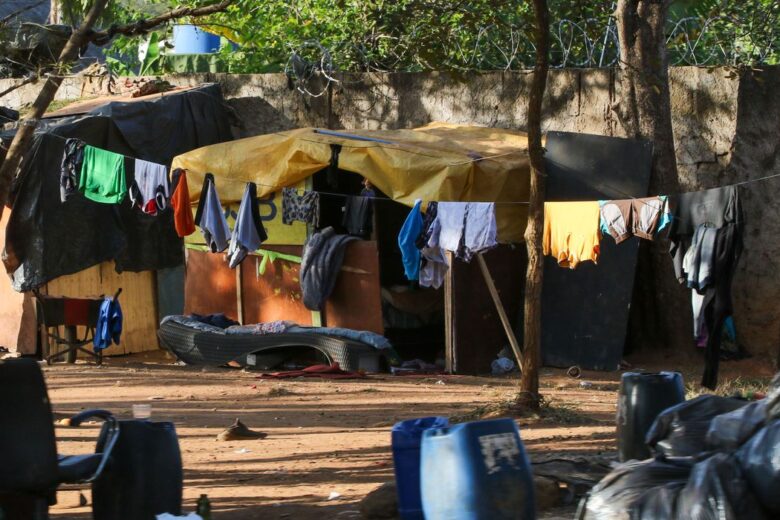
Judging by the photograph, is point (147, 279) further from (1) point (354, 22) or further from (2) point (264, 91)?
(1) point (354, 22)

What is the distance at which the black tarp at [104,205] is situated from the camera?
15898mm

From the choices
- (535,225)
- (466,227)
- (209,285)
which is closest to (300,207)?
(209,285)

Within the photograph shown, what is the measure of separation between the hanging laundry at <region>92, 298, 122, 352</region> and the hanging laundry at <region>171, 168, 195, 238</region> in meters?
1.63

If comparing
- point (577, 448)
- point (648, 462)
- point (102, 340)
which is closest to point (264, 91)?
point (102, 340)

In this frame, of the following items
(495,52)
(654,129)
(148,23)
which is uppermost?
(495,52)

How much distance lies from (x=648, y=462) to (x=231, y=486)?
334 centimetres

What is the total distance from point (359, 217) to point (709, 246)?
4.45m

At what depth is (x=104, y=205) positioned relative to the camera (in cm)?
1633

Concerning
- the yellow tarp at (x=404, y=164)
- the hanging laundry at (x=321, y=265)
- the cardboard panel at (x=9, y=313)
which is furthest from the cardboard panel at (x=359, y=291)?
the cardboard panel at (x=9, y=313)

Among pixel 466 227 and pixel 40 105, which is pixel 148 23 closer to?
pixel 40 105

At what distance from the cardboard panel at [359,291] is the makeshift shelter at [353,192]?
0.01 m

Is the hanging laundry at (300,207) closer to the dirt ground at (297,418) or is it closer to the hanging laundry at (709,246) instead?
the dirt ground at (297,418)

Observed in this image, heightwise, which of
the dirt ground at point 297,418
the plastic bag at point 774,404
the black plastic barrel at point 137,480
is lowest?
the dirt ground at point 297,418

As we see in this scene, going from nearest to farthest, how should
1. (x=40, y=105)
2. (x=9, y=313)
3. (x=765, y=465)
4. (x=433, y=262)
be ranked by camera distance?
(x=765, y=465) → (x=40, y=105) → (x=433, y=262) → (x=9, y=313)
